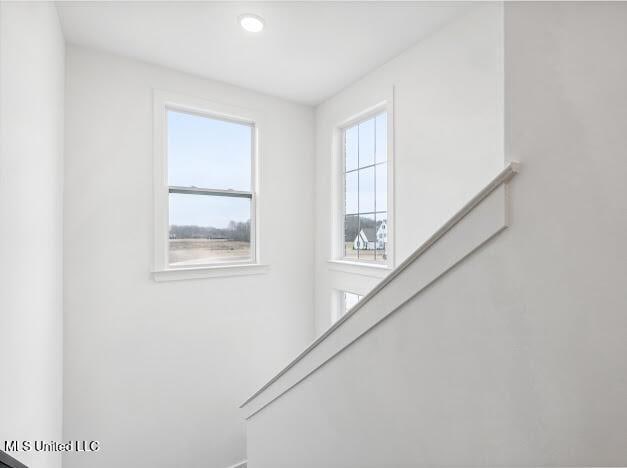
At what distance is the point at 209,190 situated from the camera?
270 centimetres

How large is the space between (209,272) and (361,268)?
52.0 inches

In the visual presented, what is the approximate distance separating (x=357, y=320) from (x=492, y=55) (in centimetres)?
173

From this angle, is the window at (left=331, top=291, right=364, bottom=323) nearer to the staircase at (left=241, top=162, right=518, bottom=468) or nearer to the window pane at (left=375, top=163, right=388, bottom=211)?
the window pane at (left=375, top=163, right=388, bottom=211)

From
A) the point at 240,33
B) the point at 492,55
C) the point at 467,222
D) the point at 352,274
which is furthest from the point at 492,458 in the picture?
the point at 240,33

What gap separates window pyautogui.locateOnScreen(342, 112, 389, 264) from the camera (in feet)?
8.46

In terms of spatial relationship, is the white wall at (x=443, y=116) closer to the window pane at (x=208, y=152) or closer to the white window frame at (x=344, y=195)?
the white window frame at (x=344, y=195)

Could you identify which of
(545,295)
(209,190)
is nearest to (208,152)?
(209,190)

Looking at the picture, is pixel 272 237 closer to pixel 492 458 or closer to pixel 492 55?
pixel 492 55

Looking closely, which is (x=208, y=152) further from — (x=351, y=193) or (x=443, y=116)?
(x=443, y=116)

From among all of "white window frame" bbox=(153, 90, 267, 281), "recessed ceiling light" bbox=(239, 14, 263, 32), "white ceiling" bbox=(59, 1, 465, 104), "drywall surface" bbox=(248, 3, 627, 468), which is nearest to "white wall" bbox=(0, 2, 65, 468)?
"white ceiling" bbox=(59, 1, 465, 104)

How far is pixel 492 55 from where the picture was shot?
5.62 feet

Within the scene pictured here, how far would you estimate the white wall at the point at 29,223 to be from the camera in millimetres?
926

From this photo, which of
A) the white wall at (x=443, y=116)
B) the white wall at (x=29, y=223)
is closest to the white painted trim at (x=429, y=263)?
the white wall at (x=29, y=223)

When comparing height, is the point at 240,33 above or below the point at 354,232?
above
